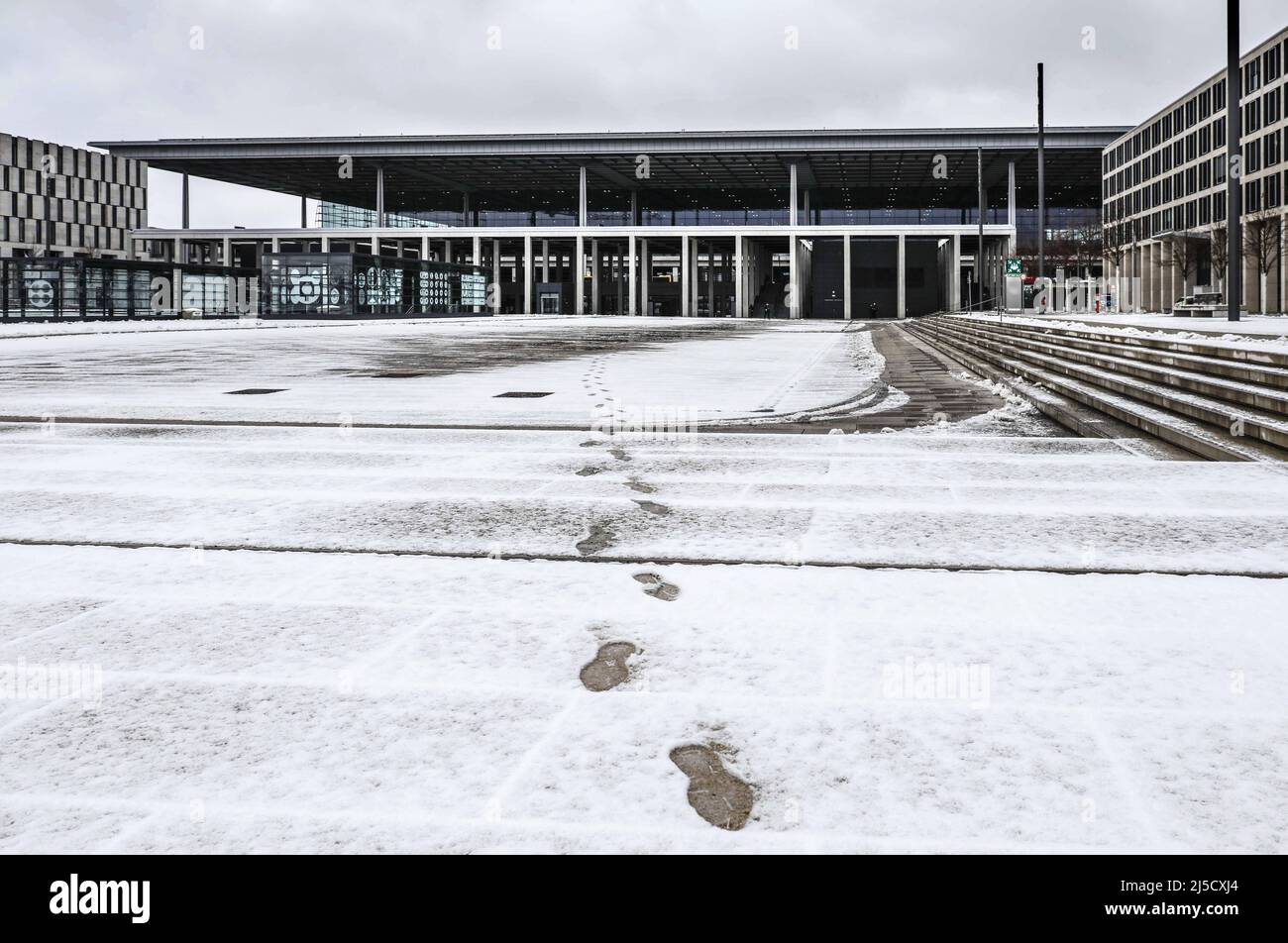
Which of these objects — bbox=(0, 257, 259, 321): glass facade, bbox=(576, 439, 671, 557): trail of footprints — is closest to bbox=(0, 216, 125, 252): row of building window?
bbox=(0, 257, 259, 321): glass facade

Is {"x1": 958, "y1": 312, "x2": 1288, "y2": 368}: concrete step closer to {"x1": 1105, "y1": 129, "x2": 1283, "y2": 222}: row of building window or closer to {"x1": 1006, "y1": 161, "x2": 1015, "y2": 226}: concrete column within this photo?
{"x1": 1105, "y1": 129, "x2": 1283, "y2": 222}: row of building window

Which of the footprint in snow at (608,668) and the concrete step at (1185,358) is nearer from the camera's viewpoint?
the footprint in snow at (608,668)

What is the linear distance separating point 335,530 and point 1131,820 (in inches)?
161

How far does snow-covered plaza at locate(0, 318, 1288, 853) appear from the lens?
2.57m

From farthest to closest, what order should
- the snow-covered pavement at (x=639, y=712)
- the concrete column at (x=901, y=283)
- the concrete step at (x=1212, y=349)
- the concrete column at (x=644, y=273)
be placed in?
the concrete column at (x=644, y=273)
the concrete column at (x=901, y=283)
the concrete step at (x=1212, y=349)
the snow-covered pavement at (x=639, y=712)

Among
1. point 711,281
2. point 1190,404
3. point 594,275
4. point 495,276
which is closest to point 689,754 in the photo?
point 1190,404

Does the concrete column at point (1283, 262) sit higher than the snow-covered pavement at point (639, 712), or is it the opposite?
the concrete column at point (1283, 262)

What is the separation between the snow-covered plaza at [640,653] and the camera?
257 centimetres

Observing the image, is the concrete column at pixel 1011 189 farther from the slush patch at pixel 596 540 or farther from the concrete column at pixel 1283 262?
the slush patch at pixel 596 540

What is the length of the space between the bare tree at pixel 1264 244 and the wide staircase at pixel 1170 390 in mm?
40469

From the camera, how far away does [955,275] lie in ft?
301

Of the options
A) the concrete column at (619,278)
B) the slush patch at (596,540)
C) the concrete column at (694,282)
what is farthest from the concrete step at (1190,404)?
the concrete column at (619,278)

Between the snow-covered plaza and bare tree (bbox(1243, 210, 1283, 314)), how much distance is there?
5349cm
